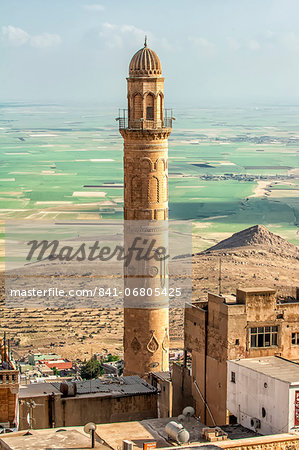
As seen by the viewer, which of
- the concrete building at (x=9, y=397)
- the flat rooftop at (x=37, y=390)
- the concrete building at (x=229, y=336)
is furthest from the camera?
the flat rooftop at (x=37, y=390)

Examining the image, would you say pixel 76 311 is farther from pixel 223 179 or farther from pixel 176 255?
pixel 223 179

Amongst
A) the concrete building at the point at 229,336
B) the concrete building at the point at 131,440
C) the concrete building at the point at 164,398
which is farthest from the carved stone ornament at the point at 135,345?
the concrete building at the point at 131,440

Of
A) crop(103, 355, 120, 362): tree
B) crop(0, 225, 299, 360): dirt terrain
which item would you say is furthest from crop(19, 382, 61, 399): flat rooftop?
crop(103, 355, 120, 362): tree

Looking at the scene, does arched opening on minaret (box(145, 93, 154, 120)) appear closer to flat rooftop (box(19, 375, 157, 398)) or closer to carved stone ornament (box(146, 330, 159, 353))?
carved stone ornament (box(146, 330, 159, 353))

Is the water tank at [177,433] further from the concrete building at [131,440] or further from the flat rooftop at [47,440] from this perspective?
the flat rooftop at [47,440]

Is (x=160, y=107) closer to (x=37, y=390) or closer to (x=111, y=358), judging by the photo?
(x=37, y=390)

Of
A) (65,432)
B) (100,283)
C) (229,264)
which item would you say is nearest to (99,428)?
(65,432)
